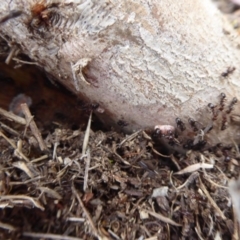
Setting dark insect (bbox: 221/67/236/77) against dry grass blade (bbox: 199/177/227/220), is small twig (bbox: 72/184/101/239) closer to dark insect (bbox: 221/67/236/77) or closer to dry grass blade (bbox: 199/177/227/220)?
dry grass blade (bbox: 199/177/227/220)

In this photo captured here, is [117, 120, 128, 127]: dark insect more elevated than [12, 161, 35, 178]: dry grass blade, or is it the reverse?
[117, 120, 128, 127]: dark insect

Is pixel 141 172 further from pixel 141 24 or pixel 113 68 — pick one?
pixel 141 24

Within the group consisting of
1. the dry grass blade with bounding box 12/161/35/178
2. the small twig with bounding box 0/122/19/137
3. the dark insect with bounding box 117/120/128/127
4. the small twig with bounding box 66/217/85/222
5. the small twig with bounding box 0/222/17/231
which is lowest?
the small twig with bounding box 0/222/17/231

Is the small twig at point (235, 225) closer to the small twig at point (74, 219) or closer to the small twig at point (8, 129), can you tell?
the small twig at point (74, 219)

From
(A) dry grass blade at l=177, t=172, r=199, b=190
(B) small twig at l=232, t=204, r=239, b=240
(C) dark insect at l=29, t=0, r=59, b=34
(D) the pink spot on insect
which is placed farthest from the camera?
(D) the pink spot on insect

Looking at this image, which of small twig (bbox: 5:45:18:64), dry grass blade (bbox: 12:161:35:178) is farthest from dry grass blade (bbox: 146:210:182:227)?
small twig (bbox: 5:45:18:64)

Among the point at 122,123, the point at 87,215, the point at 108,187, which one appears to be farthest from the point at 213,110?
the point at 87,215
